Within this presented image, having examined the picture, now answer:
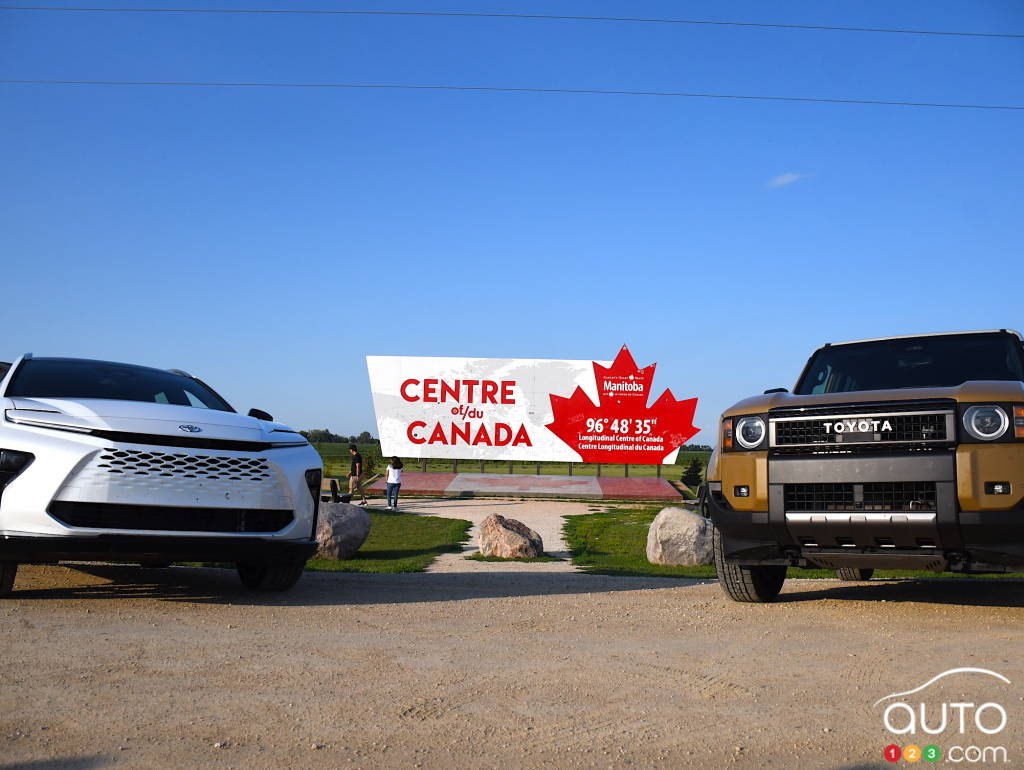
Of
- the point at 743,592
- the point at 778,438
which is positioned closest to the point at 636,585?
the point at 743,592

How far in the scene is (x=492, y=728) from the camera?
11.8 ft

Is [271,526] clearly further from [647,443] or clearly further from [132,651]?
[647,443]

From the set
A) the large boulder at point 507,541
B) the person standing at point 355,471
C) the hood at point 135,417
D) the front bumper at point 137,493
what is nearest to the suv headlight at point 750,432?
the front bumper at point 137,493

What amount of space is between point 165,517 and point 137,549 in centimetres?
27

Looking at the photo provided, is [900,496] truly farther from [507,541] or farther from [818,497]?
[507,541]

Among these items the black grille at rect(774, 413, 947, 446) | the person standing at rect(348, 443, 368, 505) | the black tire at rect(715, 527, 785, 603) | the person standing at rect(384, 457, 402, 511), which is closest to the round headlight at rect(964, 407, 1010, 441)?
the black grille at rect(774, 413, 947, 446)

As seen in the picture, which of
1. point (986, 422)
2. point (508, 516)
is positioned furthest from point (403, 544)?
point (986, 422)

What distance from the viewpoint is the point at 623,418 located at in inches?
1503

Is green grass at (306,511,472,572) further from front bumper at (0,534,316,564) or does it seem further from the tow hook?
the tow hook

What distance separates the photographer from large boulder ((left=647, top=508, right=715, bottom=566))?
11.9m

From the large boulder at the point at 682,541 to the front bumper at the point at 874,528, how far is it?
210 inches

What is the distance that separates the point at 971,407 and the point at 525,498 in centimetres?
2687

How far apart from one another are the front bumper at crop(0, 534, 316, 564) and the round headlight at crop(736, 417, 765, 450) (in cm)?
332

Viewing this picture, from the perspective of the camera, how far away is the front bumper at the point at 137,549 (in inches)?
231
